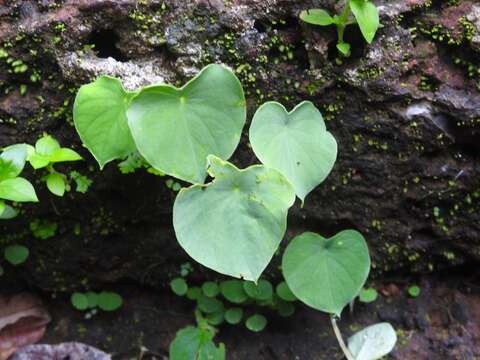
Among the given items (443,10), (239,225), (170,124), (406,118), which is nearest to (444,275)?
(406,118)

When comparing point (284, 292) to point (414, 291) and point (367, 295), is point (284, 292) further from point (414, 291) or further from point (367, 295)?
point (414, 291)

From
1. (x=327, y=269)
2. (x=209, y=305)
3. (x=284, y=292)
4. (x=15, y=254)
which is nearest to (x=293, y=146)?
(x=327, y=269)

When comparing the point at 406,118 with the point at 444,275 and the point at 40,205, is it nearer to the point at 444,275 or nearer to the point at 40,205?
A: the point at 444,275

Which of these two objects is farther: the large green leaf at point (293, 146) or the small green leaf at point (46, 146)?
the small green leaf at point (46, 146)

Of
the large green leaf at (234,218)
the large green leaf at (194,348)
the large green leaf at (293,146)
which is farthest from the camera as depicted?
the large green leaf at (194,348)

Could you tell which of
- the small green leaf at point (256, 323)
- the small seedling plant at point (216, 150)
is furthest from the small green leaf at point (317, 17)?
the small green leaf at point (256, 323)

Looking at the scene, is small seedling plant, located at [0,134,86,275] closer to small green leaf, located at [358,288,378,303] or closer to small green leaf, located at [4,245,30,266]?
small green leaf, located at [4,245,30,266]

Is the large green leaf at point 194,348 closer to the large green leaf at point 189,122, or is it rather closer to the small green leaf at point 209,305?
the small green leaf at point 209,305
